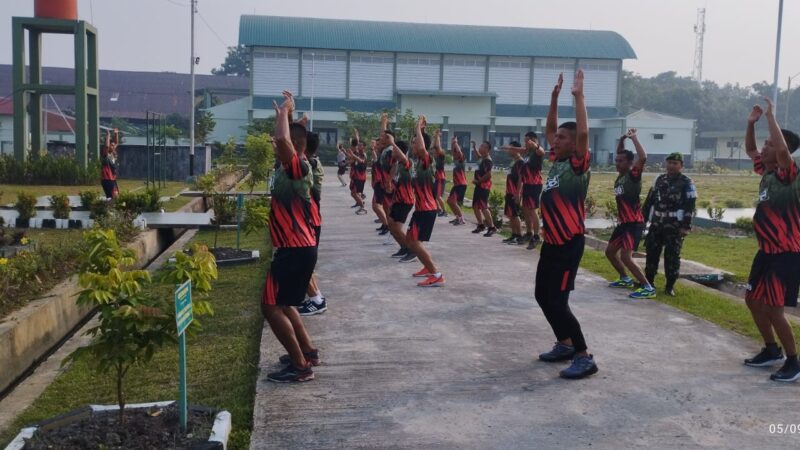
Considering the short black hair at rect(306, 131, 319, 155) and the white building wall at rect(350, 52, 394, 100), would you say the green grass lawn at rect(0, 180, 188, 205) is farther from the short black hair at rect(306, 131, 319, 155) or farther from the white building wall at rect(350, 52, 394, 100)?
the white building wall at rect(350, 52, 394, 100)

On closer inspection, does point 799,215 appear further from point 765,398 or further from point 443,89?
point 443,89

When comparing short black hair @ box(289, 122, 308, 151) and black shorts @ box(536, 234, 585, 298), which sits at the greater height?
short black hair @ box(289, 122, 308, 151)

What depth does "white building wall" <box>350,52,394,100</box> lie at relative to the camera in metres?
60.5

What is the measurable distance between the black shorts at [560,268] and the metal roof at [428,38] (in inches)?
2160

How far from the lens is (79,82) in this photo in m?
25.9

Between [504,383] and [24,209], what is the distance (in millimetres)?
12154

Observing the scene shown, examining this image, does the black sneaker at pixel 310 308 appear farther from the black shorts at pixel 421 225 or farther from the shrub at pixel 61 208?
the shrub at pixel 61 208

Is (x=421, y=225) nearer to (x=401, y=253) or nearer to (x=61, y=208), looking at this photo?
(x=401, y=253)

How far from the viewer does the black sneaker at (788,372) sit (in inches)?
232

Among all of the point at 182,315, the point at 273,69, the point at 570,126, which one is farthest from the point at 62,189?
the point at 273,69

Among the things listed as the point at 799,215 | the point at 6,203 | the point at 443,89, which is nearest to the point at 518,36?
the point at 443,89

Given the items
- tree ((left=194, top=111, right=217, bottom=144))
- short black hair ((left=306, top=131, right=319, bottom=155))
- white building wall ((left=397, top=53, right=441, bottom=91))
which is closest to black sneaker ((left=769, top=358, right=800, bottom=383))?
short black hair ((left=306, top=131, right=319, bottom=155))

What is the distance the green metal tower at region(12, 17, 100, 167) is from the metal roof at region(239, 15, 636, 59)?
103 feet

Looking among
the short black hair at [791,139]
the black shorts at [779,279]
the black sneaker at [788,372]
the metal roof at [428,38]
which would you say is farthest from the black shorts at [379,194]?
the metal roof at [428,38]
